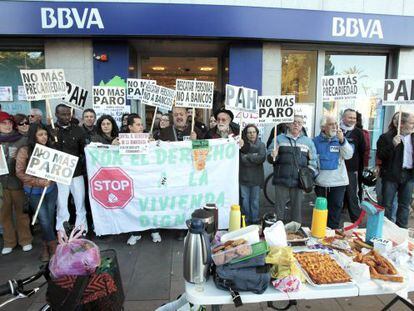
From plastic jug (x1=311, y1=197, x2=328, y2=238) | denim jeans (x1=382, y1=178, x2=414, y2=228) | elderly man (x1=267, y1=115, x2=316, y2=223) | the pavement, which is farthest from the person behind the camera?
denim jeans (x1=382, y1=178, x2=414, y2=228)

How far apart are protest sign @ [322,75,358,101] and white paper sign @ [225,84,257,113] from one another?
0.97 meters

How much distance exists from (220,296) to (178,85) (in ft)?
12.2

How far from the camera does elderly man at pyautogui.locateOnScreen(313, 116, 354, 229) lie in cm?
465

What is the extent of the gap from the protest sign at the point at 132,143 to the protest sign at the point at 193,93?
2.92 feet

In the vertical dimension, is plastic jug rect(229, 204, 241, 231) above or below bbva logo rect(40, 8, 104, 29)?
below

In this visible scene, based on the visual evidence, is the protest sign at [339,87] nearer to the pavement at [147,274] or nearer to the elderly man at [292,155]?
the elderly man at [292,155]

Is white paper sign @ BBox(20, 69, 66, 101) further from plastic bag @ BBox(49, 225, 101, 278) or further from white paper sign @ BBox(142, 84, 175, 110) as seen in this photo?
plastic bag @ BBox(49, 225, 101, 278)

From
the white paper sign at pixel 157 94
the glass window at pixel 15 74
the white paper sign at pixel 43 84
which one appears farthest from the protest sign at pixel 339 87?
the glass window at pixel 15 74

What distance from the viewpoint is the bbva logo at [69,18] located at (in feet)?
21.8

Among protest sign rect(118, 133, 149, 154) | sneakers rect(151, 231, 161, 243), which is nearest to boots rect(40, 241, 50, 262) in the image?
sneakers rect(151, 231, 161, 243)

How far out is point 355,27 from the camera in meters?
7.37

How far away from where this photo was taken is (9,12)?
6641 mm

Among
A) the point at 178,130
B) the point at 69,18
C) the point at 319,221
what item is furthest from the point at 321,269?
the point at 69,18

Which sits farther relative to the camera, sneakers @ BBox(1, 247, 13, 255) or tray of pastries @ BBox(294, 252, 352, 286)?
→ sneakers @ BBox(1, 247, 13, 255)
